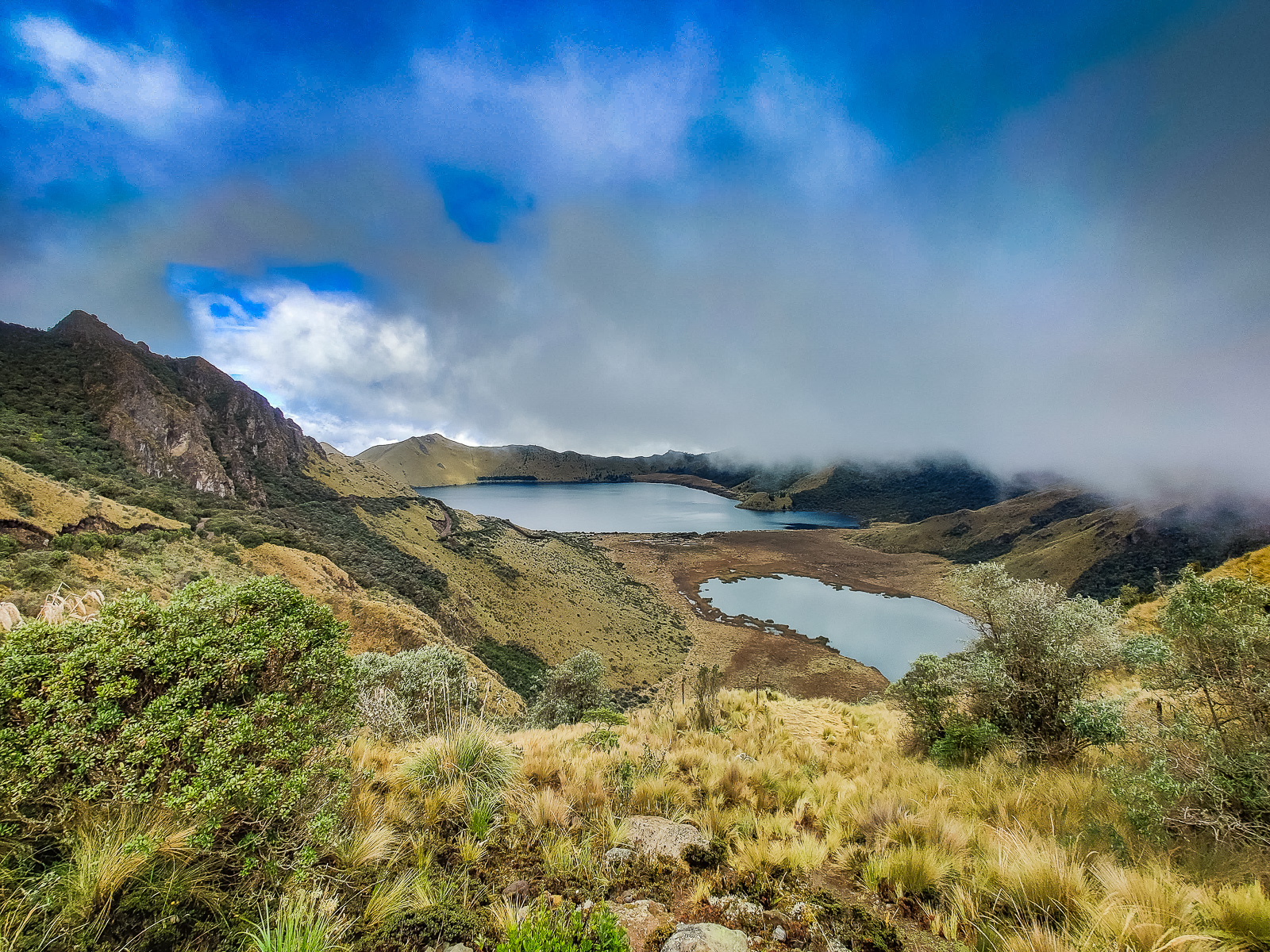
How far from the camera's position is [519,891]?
3.04m

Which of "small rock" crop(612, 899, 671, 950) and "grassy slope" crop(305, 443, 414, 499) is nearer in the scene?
"small rock" crop(612, 899, 671, 950)

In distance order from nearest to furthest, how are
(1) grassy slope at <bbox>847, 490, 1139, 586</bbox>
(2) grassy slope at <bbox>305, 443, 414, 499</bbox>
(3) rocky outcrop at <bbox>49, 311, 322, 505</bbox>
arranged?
(3) rocky outcrop at <bbox>49, 311, 322, 505</bbox> < (2) grassy slope at <bbox>305, 443, 414, 499</bbox> < (1) grassy slope at <bbox>847, 490, 1139, 586</bbox>

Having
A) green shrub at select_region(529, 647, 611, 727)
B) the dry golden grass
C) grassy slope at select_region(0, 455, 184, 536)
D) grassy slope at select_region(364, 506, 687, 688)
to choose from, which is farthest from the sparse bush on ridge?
grassy slope at select_region(364, 506, 687, 688)

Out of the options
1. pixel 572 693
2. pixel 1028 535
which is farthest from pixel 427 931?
pixel 1028 535

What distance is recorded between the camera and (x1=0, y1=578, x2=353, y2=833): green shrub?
2.48 meters

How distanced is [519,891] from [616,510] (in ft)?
412

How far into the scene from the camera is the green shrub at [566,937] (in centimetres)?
201

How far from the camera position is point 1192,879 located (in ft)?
9.80

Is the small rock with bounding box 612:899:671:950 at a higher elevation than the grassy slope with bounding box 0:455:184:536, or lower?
lower

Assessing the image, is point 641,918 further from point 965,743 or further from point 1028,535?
point 1028,535

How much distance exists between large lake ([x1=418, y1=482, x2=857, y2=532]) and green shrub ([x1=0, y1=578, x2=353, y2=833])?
3700 inches

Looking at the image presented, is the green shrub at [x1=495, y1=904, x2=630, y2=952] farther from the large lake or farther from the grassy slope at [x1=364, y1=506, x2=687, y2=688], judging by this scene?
the large lake

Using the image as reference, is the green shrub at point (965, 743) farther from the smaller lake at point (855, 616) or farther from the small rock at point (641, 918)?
the smaller lake at point (855, 616)

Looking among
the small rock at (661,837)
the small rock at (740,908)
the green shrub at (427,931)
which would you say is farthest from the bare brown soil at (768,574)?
the green shrub at (427,931)
